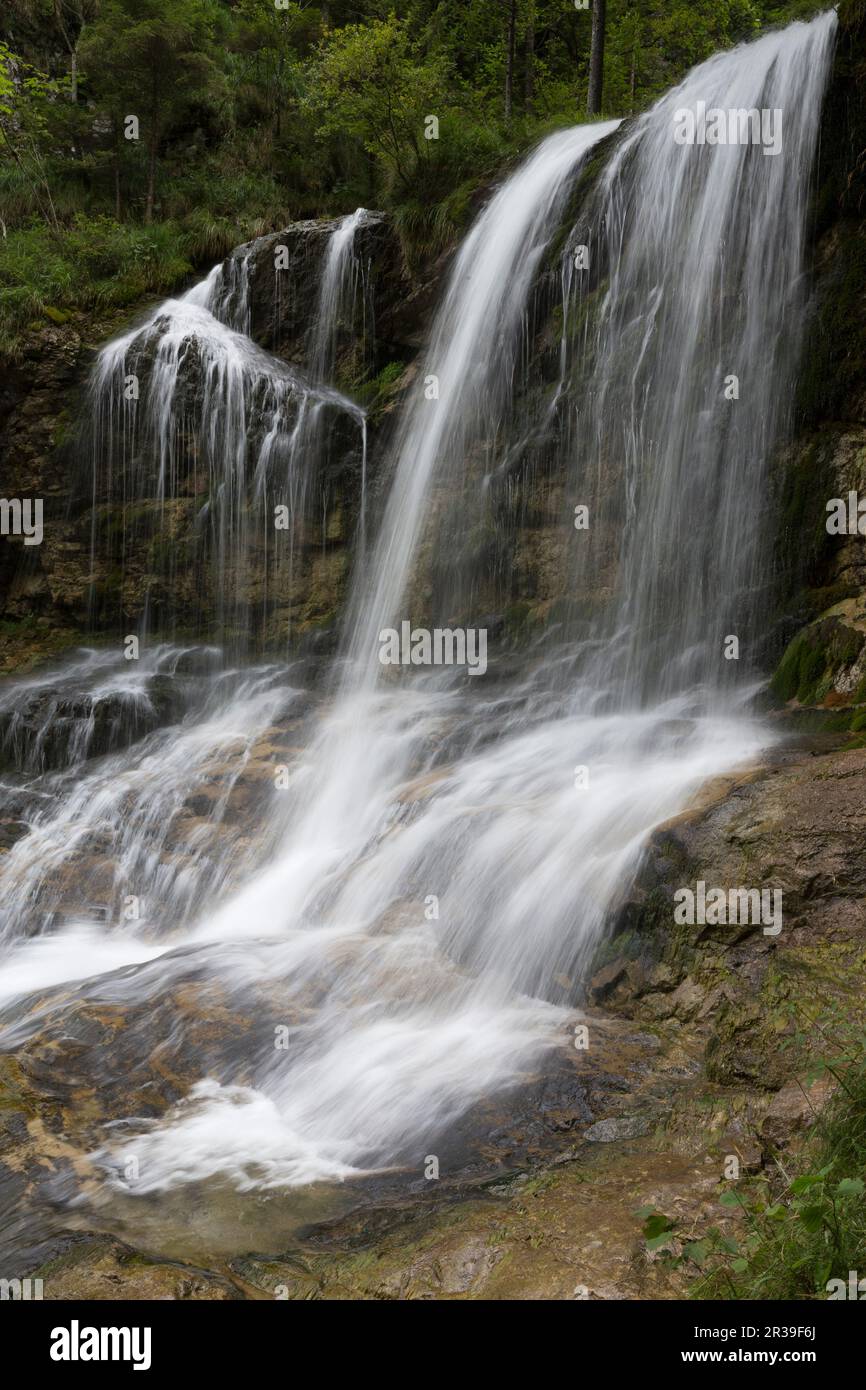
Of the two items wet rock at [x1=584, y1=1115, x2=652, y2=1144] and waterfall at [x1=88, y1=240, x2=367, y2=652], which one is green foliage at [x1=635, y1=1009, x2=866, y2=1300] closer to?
wet rock at [x1=584, y1=1115, x2=652, y2=1144]

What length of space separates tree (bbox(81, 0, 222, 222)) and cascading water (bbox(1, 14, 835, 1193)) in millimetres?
7723

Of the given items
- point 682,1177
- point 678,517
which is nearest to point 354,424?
point 678,517

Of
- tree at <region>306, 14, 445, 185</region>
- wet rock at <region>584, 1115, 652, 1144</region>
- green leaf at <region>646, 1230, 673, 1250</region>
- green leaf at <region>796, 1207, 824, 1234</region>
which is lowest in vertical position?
wet rock at <region>584, 1115, 652, 1144</region>

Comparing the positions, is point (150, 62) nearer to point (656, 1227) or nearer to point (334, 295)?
point (334, 295)

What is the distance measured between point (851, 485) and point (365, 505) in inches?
266

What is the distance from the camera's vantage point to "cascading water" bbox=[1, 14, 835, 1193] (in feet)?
18.9

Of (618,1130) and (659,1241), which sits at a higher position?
(659,1241)

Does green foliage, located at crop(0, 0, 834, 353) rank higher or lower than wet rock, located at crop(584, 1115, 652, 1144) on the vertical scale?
higher

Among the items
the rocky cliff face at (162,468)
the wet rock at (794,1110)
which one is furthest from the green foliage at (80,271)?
the wet rock at (794,1110)

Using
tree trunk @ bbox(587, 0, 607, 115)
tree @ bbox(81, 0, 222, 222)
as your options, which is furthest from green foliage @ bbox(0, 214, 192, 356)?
A: tree trunk @ bbox(587, 0, 607, 115)

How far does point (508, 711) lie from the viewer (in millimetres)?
10016

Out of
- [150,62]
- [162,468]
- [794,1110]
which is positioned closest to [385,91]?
[150,62]

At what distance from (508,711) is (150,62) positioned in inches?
634

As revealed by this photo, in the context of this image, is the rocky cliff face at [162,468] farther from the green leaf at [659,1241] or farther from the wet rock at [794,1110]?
the green leaf at [659,1241]
